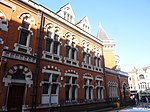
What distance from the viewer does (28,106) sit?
10.7 metres

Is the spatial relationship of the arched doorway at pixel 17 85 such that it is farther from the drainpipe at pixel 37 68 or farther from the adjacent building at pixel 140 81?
the adjacent building at pixel 140 81

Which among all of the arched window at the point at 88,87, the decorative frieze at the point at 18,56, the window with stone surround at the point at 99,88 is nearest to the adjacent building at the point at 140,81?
the window with stone surround at the point at 99,88

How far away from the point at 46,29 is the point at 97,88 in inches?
460

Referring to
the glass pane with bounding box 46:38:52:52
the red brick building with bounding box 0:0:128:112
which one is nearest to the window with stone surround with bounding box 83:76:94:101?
the red brick building with bounding box 0:0:128:112

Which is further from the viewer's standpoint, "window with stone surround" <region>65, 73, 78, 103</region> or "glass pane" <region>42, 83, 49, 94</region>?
"window with stone surround" <region>65, 73, 78, 103</region>

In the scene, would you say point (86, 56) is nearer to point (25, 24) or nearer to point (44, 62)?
point (44, 62)

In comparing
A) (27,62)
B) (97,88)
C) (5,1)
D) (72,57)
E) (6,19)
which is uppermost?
(5,1)

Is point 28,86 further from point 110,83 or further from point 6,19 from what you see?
point 110,83

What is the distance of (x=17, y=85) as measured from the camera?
35.1ft

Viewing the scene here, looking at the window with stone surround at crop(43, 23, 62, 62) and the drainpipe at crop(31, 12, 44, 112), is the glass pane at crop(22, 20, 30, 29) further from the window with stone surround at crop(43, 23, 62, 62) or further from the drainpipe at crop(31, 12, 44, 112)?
the window with stone surround at crop(43, 23, 62, 62)

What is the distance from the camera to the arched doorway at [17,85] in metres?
10.1

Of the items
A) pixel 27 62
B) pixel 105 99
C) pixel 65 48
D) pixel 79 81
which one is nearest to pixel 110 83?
pixel 105 99

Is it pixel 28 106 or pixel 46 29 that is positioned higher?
pixel 46 29

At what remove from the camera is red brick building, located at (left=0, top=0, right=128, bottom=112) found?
10.5m
